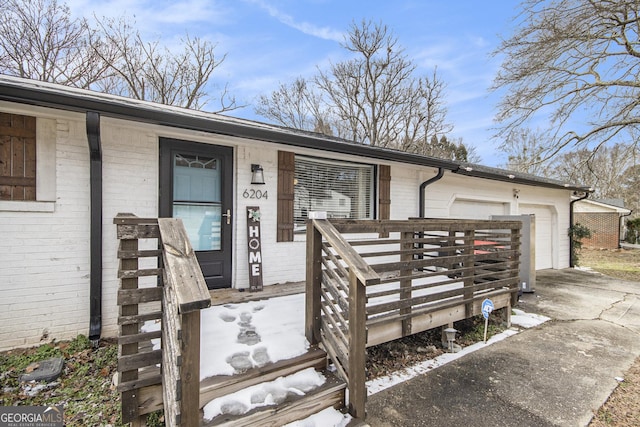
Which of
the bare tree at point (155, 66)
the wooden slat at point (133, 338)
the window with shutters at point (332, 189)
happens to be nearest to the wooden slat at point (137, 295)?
the wooden slat at point (133, 338)

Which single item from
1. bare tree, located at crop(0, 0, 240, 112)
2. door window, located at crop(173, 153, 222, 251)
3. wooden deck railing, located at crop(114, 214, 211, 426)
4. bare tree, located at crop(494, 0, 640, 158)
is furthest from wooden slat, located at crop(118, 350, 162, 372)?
bare tree, located at crop(0, 0, 240, 112)

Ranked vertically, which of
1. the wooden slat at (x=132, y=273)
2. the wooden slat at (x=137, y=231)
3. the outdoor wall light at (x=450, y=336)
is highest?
the wooden slat at (x=137, y=231)

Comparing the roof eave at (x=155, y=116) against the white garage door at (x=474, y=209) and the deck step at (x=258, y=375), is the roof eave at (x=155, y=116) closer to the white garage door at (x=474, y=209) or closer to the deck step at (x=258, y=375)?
the deck step at (x=258, y=375)

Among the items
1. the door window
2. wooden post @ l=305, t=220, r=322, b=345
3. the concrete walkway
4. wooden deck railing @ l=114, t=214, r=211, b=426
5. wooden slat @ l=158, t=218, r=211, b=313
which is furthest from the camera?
the door window

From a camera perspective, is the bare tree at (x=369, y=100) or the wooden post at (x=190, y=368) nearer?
the wooden post at (x=190, y=368)

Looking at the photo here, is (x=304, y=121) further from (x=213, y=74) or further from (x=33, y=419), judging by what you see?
(x=33, y=419)

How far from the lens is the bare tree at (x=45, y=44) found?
8977 millimetres

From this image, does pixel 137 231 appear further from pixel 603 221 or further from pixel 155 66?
pixel 603 221

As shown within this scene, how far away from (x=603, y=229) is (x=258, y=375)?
22144 millimetres

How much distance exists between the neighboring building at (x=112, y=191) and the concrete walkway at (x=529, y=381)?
7.74 ft

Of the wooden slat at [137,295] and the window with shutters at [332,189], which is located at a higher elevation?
the window with shutters at [332,189]

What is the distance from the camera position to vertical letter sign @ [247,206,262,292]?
13.4ft

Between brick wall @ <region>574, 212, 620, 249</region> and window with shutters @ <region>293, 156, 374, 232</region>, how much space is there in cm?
1770

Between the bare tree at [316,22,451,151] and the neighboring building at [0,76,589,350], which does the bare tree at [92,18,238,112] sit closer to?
the bare tree at [316,22,451,151]
